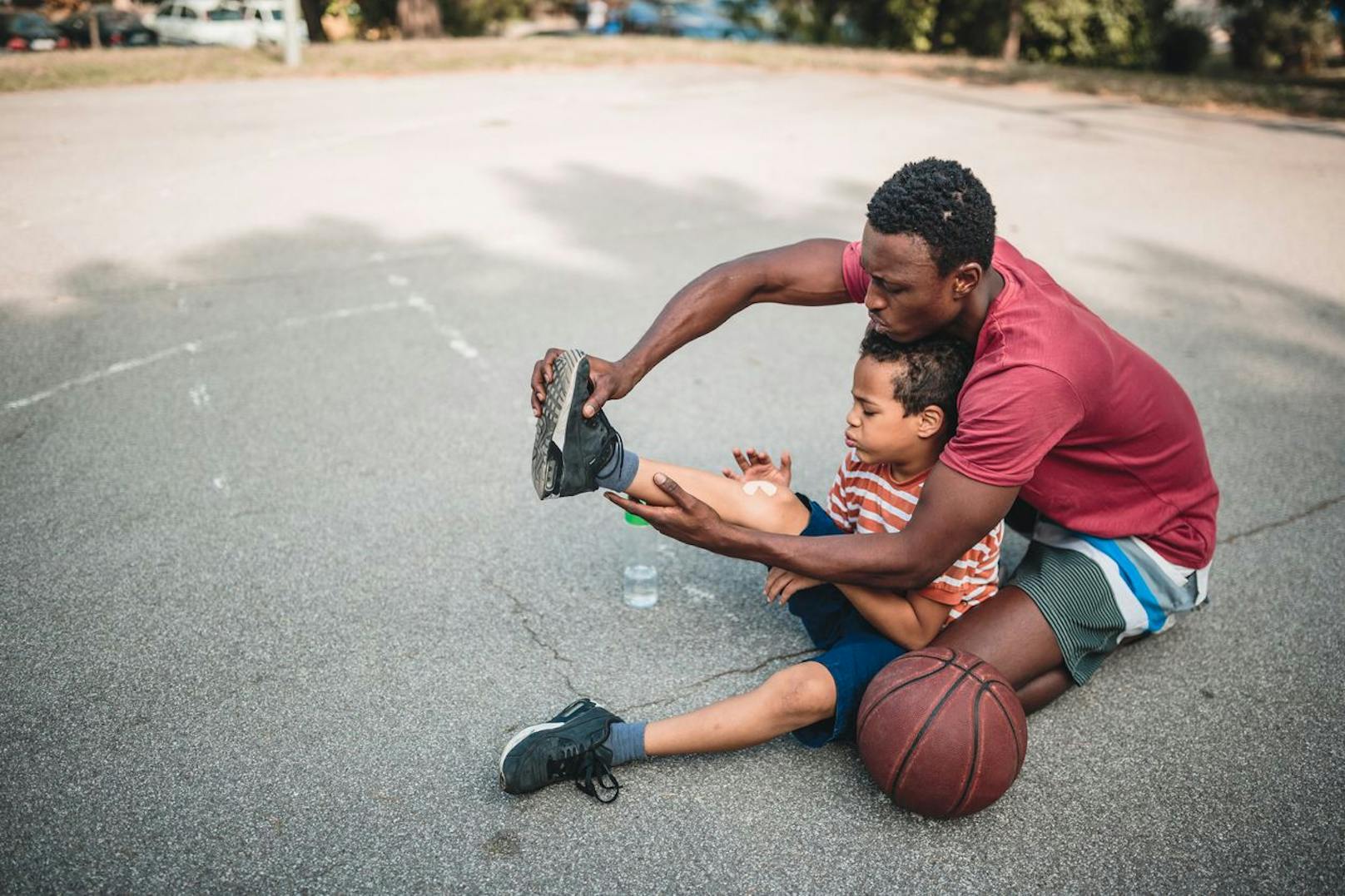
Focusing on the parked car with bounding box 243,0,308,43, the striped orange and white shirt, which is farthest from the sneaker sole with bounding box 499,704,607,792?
the parked car with bounding box 243,0,308,43

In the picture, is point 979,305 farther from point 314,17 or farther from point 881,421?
point 314,17

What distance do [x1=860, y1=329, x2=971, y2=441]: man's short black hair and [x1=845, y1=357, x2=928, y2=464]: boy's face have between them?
0.06ft

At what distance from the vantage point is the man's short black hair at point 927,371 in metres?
2.87

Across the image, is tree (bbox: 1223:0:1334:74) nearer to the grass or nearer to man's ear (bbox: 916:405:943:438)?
the grass

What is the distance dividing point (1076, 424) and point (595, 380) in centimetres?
143

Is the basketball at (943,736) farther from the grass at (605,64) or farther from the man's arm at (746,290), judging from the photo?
the grass at (605,64)

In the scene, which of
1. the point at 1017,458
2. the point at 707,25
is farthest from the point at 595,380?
the point at 707,25

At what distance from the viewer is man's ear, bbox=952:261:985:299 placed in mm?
2693

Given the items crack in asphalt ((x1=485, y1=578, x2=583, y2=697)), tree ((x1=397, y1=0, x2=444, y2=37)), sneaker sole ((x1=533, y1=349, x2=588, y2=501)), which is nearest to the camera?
sneaker sole ((x1=533, y1=349, x2=588, y2=501))

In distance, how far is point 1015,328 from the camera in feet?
8.79

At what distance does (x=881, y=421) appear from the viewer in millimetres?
2902

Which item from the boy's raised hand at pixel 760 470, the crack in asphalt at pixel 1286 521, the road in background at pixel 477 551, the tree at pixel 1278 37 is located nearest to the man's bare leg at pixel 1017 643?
the road in background at pixel 477 551

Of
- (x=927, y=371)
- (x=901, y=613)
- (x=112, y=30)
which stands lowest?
(x=901, y=613)

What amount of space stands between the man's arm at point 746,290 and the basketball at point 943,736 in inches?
52.5
